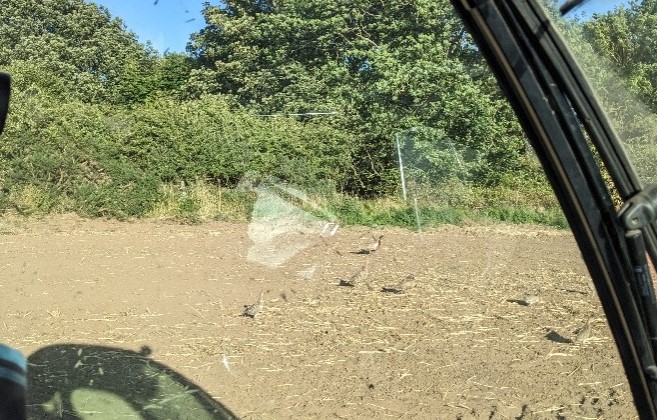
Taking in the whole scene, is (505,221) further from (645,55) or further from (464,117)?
(645,55)

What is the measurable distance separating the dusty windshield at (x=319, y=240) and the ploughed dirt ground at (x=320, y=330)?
26 millimetres

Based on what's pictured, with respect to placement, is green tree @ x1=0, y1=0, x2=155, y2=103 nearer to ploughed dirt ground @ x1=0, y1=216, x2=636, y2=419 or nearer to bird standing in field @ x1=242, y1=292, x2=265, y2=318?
ploughed dirt ground @ x1=0, y1=216, x2=636, y2=419

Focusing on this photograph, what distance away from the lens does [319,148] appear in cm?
900

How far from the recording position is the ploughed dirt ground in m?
4.37

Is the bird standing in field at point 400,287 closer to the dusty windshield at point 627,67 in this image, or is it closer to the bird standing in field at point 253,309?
the bird standing in field at point 253,309

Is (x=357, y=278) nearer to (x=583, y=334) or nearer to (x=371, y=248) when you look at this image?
(x=371, y=248)

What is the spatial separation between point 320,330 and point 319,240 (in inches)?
151

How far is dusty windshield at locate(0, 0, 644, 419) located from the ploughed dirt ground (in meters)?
0.03

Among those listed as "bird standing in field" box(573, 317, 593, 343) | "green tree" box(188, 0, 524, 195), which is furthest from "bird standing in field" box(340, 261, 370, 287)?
"bird standing in field" box(573, 317, 593, 343)

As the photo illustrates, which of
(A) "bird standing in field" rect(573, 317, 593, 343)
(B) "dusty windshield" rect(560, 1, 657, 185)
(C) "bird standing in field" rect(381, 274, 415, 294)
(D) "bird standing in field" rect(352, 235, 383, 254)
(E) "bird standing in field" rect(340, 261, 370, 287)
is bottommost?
(A) "bird standing in field" rect(573, 317, 593, 343)

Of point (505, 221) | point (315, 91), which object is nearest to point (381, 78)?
point (315, 91)

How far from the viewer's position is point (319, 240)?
9695 millimetres

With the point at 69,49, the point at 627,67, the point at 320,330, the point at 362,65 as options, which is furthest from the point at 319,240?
the point at 627,67

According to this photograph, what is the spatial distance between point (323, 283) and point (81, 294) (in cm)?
241
